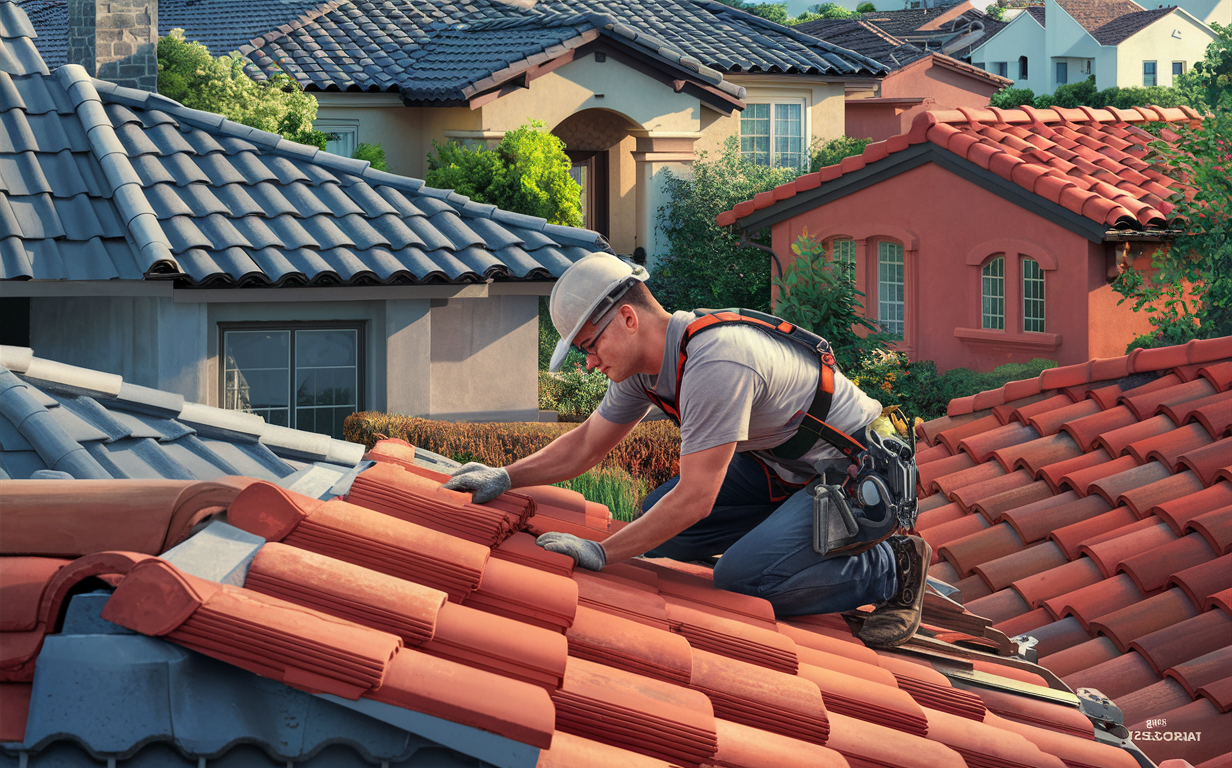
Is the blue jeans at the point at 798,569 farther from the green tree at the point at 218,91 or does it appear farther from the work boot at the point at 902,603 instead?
the green tree at the point at 218,91

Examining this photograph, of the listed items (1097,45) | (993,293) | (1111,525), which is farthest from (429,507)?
(1097,45)

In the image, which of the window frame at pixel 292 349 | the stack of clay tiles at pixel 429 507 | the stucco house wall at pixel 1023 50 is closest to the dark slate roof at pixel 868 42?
the stucco house wall at pixel 1023 50

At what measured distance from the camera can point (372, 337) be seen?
43.1ft

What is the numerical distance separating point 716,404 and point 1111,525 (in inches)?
136

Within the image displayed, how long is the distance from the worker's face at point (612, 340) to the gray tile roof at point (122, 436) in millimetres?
2245

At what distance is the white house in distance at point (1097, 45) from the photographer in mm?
61281

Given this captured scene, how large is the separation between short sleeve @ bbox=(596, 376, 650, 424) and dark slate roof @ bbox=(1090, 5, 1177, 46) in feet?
212

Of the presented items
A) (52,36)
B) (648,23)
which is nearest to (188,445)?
(648,23)

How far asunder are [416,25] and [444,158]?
261 inches

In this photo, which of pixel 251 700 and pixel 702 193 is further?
pixel 702 193

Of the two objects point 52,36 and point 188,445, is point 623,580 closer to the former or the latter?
point 188,445

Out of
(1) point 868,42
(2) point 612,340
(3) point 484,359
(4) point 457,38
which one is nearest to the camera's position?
(2) point 612,340

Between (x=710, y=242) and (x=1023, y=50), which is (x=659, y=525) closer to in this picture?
(x=710, y=242)

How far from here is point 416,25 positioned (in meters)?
29.0
